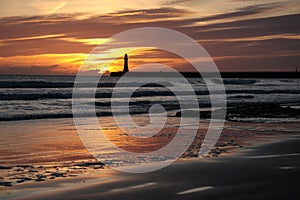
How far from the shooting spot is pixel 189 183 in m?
6.18

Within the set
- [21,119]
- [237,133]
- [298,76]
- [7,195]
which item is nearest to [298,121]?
[237,133]

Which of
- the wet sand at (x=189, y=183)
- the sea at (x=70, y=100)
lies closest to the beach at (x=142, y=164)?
the wet sand at (x=189, y=183)

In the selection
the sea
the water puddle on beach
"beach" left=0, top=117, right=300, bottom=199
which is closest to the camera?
"beach" left=0, top=117, right=300, bottom=199

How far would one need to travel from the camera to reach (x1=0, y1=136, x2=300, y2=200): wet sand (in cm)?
546

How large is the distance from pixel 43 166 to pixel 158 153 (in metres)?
2.43

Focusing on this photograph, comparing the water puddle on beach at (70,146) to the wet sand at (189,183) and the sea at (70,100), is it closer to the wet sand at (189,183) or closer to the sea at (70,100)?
the wet sand at (189,183)

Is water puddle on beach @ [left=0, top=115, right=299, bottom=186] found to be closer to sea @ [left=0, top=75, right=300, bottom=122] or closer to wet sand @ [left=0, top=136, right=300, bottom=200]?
wet sand @ [left=0, top=136, right=300, bottom=200]

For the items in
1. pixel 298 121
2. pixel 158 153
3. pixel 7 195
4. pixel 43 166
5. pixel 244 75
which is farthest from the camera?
pixel 244 75

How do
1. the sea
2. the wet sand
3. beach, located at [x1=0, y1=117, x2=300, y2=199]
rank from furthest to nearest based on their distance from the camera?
the sea → beach, located at [x1=0, y1=117, x2=300, y2=199] → the wet sand

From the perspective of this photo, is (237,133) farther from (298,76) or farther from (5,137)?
(298,76)

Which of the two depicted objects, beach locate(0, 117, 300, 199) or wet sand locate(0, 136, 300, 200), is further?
beach locate(0, 117, 300, 199)

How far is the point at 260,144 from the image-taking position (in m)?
10.2

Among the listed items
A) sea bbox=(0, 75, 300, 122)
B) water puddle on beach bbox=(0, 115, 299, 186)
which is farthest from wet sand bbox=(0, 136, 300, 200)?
sea bbox=(0, 75, 300, 122)

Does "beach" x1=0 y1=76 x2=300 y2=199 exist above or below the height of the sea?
below
